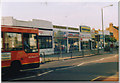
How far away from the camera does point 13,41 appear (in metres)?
10.4

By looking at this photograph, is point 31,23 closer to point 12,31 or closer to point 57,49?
point 57,49

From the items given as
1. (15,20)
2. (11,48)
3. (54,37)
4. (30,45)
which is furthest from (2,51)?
(54,37)

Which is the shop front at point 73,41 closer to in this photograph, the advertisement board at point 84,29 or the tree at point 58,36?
the advertisement board at point 84,29

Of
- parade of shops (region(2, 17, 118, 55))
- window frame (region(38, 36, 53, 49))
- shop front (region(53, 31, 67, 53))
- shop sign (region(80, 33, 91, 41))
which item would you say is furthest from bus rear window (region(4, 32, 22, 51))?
shop sign (region(80, 33, 91, 41))

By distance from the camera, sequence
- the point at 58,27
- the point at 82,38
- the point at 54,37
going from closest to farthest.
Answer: the point at 54,37
the point at 58,27
the point at 82,38

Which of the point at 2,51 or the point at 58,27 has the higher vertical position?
the point at 58,27

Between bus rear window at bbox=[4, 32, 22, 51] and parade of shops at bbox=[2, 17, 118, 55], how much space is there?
42.9ft

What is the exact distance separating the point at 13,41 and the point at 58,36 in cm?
1999

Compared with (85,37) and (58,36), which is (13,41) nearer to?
(58,36)

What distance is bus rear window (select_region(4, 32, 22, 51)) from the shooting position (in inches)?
394

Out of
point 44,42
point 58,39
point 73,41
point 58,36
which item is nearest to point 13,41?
point 44,42

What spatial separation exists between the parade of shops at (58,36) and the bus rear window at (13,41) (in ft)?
42.9

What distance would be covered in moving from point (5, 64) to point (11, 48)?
120cm

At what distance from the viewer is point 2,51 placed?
378 inches
